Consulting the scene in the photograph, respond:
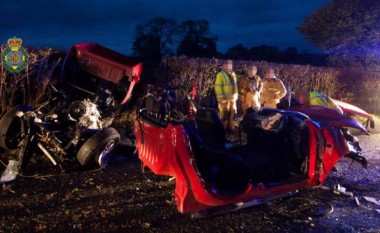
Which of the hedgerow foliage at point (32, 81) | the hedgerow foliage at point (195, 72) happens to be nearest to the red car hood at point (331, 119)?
the hedgerow foliage at point (195, 72)

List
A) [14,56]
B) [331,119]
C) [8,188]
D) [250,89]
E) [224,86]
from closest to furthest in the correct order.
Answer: [8,188] < [331,119] < [14,56] < [224,86] < [250,89]

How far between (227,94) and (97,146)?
4.43 m

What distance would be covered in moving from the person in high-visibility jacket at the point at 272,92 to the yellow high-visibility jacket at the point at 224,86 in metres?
0.80

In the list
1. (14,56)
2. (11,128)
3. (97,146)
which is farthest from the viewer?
(14,56)

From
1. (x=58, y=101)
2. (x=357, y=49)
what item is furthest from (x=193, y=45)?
(x=58, y=101)

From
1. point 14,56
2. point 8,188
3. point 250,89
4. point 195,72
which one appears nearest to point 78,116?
point 8,188

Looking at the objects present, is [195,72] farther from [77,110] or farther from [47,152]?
[47,152]

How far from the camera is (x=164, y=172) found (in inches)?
162

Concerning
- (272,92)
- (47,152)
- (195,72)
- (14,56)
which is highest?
(14,56)

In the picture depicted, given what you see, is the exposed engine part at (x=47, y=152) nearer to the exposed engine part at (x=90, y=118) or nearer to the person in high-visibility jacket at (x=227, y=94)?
the exposed engine part at (x=90, y=118)

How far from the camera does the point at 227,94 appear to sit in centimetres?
927

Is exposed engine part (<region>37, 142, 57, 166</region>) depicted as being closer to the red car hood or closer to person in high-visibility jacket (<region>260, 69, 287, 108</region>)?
the red car hood

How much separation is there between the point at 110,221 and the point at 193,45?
11961 millimetres

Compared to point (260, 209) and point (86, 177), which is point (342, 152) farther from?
point (86, 177)
